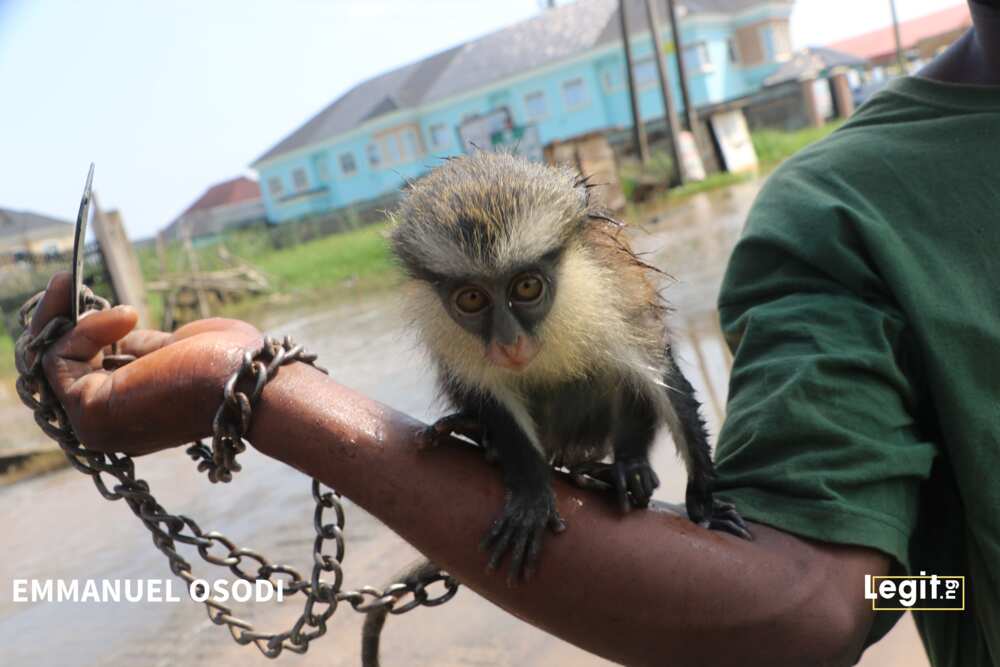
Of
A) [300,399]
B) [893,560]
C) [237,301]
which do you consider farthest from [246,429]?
[237,301]

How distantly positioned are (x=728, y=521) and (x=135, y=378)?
2.98ft

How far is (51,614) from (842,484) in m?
3.78

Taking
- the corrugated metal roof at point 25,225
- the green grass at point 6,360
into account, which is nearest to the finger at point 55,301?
the green grass at point 6,360

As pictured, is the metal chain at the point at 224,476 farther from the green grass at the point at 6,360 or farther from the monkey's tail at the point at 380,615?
the green grass at the point at 6,360

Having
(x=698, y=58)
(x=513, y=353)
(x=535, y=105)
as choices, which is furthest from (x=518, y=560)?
(x=535, y=105)

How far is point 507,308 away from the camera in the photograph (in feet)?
5.58

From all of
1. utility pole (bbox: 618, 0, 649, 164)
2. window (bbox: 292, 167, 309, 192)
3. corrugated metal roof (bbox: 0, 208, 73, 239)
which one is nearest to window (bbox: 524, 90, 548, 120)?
window (bbox: 292, 167, 309, 192)

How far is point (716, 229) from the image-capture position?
32.9ft

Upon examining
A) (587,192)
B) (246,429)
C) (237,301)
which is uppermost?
(587,192)

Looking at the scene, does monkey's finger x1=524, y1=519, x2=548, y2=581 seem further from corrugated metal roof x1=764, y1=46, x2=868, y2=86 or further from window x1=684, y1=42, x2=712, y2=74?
window x1=684, y1=42, x2=712, y2=74

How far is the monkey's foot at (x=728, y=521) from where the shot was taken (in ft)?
4.21

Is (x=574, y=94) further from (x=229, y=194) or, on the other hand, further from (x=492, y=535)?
(x=492, y=535)

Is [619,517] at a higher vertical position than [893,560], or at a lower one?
higher

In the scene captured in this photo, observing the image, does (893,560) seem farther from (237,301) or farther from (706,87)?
(706,87)
